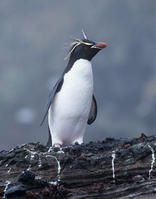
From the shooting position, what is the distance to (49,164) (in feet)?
7.66

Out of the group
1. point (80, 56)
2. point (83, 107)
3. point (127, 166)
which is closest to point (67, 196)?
point (127, 166)

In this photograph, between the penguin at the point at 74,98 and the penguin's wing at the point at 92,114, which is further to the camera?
the penguin's wing at the point at 92,114

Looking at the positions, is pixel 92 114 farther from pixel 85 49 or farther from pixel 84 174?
pixel 84 174

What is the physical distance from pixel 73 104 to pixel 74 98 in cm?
3

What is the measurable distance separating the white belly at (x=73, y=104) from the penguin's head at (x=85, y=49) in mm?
35

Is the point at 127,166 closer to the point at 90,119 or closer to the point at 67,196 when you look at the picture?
the point at 67,196

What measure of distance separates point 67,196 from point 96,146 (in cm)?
36

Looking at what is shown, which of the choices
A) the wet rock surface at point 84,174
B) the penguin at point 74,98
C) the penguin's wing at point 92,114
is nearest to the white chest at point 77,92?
the penguin at point 74,98

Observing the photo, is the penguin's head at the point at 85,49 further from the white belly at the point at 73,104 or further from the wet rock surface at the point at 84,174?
the wet rock surface at the point at 84,174

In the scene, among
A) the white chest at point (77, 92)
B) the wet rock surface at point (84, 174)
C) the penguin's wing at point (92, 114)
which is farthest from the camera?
the penguin's wing at point (92, 114)

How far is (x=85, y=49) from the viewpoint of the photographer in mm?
2994

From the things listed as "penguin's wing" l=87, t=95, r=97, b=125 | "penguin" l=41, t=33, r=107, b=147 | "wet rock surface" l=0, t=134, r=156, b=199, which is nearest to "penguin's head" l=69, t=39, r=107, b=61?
"penguin" l=41, t=33, r=107, b=147

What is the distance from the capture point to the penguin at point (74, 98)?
9.57 ft

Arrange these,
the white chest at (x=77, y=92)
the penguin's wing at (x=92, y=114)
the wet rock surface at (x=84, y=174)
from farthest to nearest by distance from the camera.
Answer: the penguin's wing at (x=92, y=114), the white chest at (x=77, y=92), the wet rock surface at (x=84, y=174)
